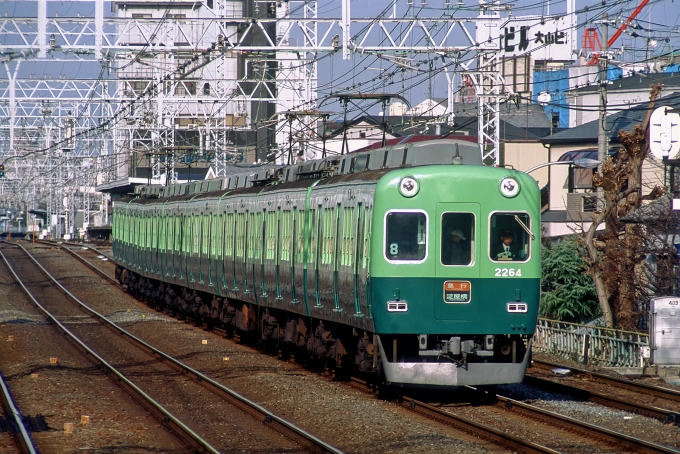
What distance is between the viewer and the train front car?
39.3 feet

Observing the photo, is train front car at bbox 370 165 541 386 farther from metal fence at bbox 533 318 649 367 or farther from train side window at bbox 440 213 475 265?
metal fence at bbox 533 318 649 367

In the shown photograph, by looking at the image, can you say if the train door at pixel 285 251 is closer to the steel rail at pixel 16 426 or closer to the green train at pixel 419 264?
the green train at pixel 419 264

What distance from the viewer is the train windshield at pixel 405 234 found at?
12.0m

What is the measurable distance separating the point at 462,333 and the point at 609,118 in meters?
25.7

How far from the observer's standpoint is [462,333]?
39.5 ft

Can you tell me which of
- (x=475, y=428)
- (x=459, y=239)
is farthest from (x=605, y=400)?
(x=475, y=428)

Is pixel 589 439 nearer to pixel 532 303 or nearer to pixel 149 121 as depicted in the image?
pixel 532 303

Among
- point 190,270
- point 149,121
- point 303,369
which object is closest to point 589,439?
point 303,369

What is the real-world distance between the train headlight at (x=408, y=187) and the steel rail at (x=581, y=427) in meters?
2.67

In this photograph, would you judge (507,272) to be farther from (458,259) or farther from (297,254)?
(297,254)

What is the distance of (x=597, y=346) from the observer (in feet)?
57.2

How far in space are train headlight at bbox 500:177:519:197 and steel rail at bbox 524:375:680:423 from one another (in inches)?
107

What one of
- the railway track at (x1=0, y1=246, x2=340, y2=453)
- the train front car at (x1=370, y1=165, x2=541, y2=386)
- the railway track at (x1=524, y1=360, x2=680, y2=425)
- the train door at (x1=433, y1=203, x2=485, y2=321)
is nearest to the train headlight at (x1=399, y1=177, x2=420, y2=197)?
the train front car at (x1=370, y1=165, x2=541, y2=386)

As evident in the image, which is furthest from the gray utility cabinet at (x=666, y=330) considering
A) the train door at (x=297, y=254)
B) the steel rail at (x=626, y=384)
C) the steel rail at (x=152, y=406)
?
the steel rail at (x=152, y=406)
